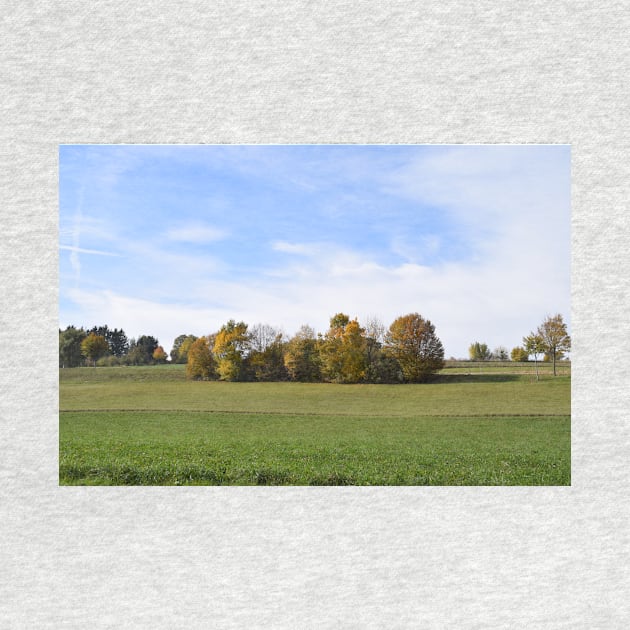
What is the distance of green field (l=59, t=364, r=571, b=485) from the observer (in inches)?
173

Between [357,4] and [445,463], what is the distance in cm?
372

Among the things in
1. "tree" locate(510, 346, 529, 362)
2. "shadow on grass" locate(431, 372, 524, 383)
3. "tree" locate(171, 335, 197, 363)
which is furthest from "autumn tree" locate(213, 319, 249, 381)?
"tree" locate(510, 346, 529, 362)

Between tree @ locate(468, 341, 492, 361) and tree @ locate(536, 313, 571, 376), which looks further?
tree @ locate(468, 341, 492, 361)

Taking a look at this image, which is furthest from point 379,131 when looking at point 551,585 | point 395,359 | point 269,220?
point 551,585

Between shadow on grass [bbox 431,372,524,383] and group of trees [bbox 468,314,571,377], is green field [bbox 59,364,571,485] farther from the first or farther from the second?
group of trees [bbox 468,314,571,377]

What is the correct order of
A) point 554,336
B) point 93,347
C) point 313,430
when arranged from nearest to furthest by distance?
point 554,336 → point 93,347 → point 313,430

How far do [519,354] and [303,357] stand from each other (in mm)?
1800

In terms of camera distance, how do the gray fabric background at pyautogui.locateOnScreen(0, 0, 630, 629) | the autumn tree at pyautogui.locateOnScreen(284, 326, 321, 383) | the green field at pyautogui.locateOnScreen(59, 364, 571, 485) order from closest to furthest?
the gray fabric background at pyautogui.locateOnScreen(0, 0, 630, 629) → the green field at pyautogui.locateOnScreen(59, 364, 571, 485) → the autumn tree at pyautogui.locateOnScreen(284, 326, 321, 383)

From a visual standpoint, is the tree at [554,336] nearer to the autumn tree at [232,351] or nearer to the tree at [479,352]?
the tree at [479,352]

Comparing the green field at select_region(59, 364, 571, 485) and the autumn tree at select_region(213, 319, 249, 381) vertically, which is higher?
the autumn tree at select_region(213, 319, 249, 381)

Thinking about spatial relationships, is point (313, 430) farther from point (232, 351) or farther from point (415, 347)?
point (415, 347)

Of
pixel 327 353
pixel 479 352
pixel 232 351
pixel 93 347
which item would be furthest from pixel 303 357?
pixel 93 347

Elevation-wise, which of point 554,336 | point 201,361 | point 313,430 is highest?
point 554,336

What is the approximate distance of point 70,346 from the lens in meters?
4.52
